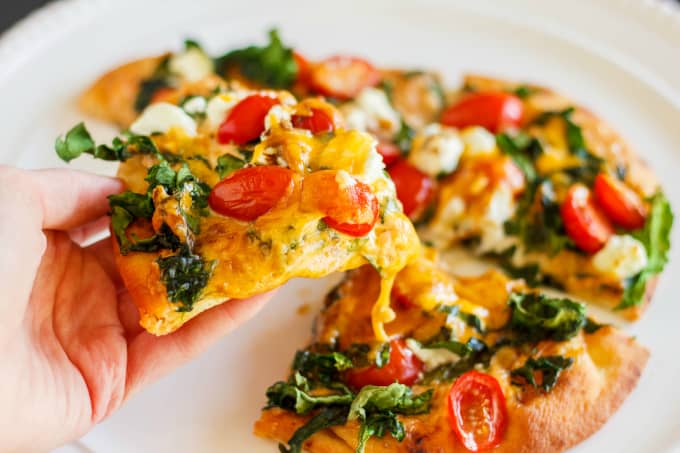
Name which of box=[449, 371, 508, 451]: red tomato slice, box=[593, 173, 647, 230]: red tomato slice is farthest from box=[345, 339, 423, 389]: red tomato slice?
box=[593, 173, 647, 230]: red tomato slice

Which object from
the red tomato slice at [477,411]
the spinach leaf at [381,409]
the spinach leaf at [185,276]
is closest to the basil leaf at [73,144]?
the spinach leaf at [185,276]

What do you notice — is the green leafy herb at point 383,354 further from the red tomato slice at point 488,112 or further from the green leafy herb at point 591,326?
the red tomato slice at point 488,112

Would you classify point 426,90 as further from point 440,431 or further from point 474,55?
point 440,431

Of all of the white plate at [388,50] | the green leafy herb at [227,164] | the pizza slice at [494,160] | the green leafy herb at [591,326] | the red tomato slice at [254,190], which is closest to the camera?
the red tomato slice at [254,190]

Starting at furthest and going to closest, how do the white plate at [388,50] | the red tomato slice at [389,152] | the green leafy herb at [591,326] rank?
the red tomato slice at [389,152], the white plate at [388,50], the green leafy herb at [591,326]

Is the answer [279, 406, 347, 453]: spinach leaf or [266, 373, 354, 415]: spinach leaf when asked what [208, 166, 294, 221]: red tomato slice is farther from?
[279, 406, 347, 453]: spinach leaf
